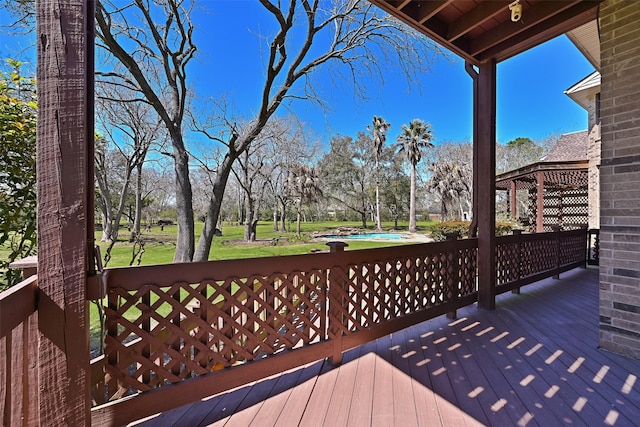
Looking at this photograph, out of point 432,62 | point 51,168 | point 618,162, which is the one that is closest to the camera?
point 51,168

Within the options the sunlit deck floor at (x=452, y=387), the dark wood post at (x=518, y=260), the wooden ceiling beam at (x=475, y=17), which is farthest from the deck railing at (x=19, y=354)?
the dark wood post at (x=518, y=260)

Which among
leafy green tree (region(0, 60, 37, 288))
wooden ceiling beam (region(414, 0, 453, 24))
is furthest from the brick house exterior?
leafy green tree (region(0, 60, 37, 288))

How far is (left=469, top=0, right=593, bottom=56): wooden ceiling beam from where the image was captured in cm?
263

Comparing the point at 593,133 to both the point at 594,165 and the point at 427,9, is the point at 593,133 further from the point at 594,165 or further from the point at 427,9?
the point at 427,9

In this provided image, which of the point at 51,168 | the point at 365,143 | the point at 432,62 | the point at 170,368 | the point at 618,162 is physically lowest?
the point at 170,368

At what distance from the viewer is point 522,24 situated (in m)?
2.88

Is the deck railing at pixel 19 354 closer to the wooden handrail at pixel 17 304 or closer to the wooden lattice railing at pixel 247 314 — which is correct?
the wooden handrail at pixel 17 304

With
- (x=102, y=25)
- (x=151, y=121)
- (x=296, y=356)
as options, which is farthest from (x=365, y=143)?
(x=296, y=356)

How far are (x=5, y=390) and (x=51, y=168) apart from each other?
0.85m

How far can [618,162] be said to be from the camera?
2.49m

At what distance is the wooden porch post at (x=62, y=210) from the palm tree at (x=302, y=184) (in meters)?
18.3

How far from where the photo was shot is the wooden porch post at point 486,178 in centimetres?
349

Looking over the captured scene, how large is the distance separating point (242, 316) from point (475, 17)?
11.5 feet

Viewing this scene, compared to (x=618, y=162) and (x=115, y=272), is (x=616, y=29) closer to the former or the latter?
(x=618, y=162)
